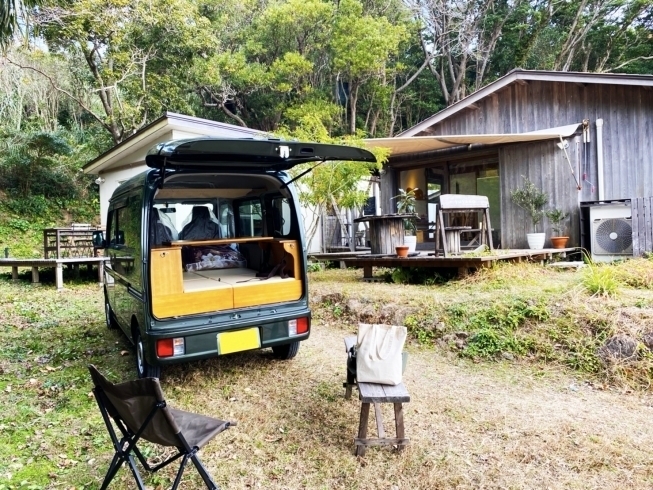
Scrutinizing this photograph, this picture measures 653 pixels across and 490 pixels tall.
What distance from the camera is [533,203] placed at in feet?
30.7

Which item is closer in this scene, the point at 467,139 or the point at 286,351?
the point at 286,351

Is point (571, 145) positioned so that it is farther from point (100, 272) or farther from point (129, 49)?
point (129, 49)

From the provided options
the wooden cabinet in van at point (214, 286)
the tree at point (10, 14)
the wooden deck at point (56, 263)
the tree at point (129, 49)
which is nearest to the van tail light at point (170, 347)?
the wooden cabinet in van at point (214, 286)

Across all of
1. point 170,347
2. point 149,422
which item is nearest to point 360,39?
point 170,347

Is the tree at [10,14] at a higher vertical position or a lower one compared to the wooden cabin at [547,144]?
higher

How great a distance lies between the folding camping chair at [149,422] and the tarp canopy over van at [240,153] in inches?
64.5

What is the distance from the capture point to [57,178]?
17.3m

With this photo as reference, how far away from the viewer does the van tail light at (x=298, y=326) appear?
3.75 m

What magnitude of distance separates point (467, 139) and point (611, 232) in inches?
129

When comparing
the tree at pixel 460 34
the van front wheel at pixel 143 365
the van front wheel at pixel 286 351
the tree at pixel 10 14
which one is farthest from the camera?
the tree at pixel 460 34

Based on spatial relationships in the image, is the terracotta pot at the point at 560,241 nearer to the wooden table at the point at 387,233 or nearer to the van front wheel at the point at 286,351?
the wooden table at the point at 387,233

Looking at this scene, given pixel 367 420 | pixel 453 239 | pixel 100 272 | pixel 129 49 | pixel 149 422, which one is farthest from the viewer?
pixel 129 49

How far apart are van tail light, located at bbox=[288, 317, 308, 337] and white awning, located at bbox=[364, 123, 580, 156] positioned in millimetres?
5851

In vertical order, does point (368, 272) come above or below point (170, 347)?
above
